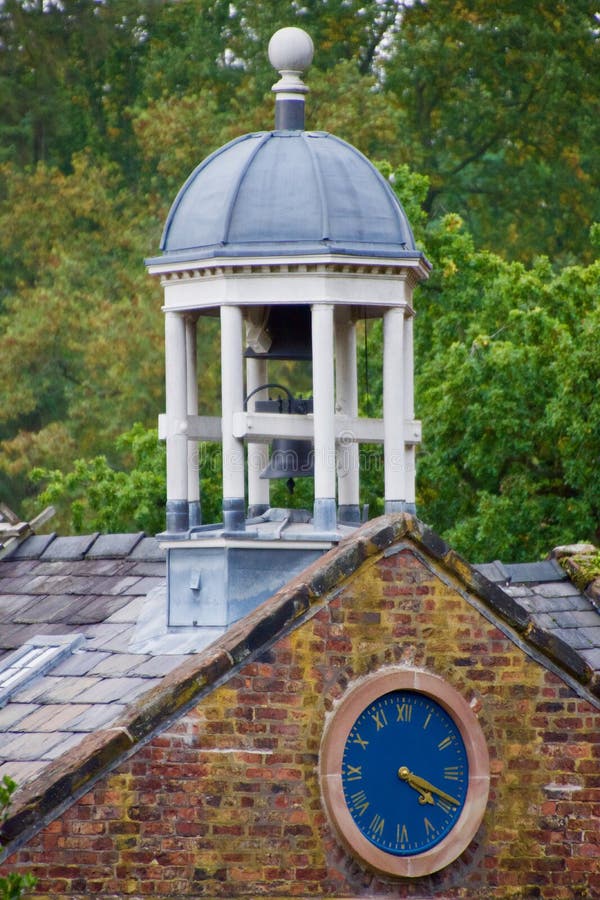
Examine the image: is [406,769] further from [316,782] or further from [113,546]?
[113,546]

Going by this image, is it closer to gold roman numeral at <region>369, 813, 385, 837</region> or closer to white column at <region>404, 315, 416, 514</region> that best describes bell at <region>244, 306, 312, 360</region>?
white column at <region>404, 315, 416, 514</region>

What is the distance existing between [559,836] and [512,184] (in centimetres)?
3021

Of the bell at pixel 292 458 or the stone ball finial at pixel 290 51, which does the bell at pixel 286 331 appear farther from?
the stone ball finial at pixel 290 51

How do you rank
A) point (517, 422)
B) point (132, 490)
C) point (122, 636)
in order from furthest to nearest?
point (132, 490) < point (517, 422) < point (122, 636)

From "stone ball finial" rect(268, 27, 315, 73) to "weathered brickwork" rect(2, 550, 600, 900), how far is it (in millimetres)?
4468

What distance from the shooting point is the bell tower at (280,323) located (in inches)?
584

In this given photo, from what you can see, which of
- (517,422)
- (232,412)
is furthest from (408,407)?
(517,422)

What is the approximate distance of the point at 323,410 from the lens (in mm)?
14930

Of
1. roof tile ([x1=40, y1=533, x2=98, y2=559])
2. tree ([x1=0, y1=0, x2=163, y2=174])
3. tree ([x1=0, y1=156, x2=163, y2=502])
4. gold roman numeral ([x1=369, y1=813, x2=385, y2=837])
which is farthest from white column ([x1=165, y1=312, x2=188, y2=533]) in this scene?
tree ([x1=0, y1=0, x2=163, y2=174])

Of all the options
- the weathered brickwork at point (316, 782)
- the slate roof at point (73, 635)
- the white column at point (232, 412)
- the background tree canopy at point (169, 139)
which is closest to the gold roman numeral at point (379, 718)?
the weathered brickwork at point (316, 782)

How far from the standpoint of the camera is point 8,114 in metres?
44.9

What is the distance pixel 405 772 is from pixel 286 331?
4202 mm

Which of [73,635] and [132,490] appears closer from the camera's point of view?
[73,635]

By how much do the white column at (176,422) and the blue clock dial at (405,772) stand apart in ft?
9.50
